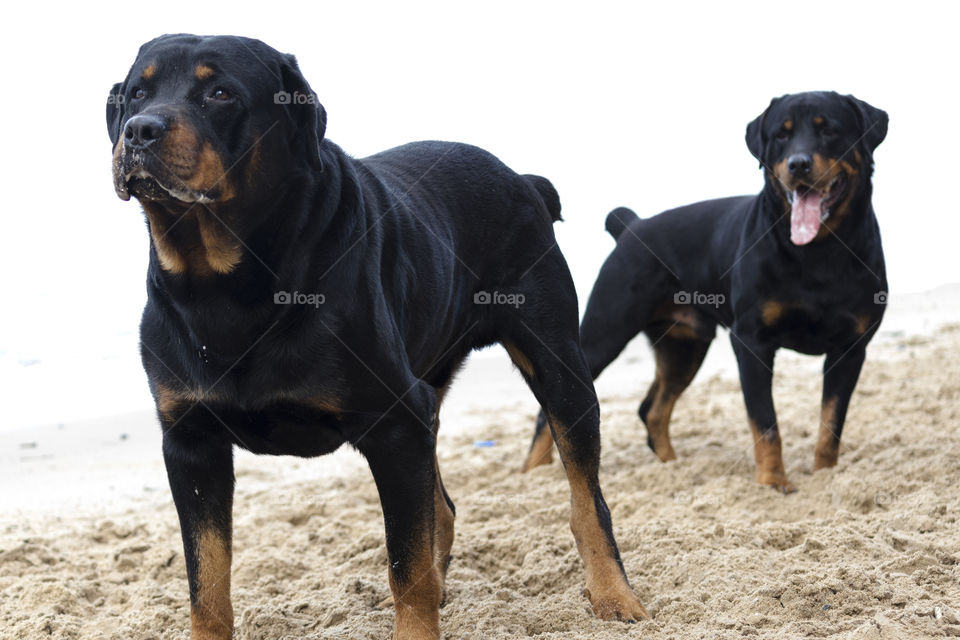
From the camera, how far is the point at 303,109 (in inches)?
103

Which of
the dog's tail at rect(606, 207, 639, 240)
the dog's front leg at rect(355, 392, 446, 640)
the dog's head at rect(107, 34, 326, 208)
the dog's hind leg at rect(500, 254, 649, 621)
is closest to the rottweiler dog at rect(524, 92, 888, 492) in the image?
Answer: the dog's tail at rect(606, 207, 639, 240)

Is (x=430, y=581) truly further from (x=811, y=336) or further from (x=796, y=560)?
(x=811, y=336)

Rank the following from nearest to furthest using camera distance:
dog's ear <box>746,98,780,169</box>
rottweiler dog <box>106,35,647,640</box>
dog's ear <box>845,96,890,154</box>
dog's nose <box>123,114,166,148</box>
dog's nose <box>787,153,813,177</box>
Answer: dog's nose <box>123,114,166,148</box> < rottweiler dog <box>106,35,647,640</box> < dog's nose <box>787,153,813,177</box> < dog's ear <box>845,96,890,154</box> < dog's ear <box>746,98,780,169</box>

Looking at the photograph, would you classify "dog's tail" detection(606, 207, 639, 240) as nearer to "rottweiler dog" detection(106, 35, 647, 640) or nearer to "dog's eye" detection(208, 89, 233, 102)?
"rottweiler dog" detection(106, 35, 647, 640)

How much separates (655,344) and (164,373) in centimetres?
384

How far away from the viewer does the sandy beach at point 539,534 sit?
3.00m

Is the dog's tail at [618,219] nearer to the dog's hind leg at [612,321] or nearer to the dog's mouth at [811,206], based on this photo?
the dog's hind leg at [612,321]

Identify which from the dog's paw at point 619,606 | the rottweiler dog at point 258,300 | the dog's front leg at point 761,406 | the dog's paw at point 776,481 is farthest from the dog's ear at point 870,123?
the rottweiler dog at point 258,300

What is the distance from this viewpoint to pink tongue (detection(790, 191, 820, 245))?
16.1 feet

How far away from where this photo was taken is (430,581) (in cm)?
264

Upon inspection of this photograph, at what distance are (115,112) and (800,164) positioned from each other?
10.9ft

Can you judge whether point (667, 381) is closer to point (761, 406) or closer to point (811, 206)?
point (761, 406)

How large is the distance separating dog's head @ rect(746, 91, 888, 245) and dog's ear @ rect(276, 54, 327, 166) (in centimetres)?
296

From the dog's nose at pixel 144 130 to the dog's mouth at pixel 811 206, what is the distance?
3499mm
